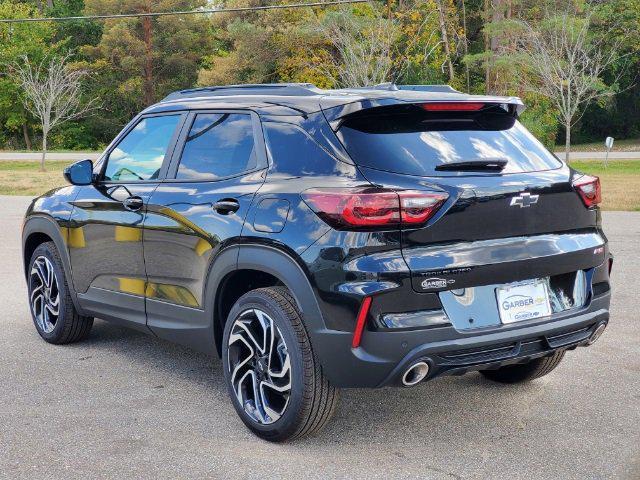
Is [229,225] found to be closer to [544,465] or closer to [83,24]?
[544,465]

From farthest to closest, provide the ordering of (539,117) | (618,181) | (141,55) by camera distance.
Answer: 1. (141,55)
2. (539,117)
3. (618,181)

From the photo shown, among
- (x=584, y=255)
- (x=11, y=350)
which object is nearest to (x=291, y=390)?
(x=584, y=255)

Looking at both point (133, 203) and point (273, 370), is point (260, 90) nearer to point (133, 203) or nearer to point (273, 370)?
point (133, 203)

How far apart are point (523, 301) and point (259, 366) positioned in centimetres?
131

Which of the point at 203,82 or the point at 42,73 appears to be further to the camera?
the point at 42,73

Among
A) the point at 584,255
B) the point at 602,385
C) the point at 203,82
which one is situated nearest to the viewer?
the point at 584,255

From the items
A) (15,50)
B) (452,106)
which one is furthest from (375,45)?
(15,50)

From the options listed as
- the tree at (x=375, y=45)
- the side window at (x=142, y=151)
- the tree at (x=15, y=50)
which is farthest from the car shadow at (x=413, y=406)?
the tree at (x=15, y=50)

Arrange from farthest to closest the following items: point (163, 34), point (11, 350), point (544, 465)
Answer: point (163, 34) → point (11, 350) → point (544, 465)

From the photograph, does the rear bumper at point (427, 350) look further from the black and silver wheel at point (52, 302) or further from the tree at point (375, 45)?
the tree at point (375, 45)

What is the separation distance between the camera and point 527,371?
15.9 feet

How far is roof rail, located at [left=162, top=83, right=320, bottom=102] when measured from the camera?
4.24m

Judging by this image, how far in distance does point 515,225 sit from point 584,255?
18.9 inches

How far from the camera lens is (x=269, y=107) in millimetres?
4223
